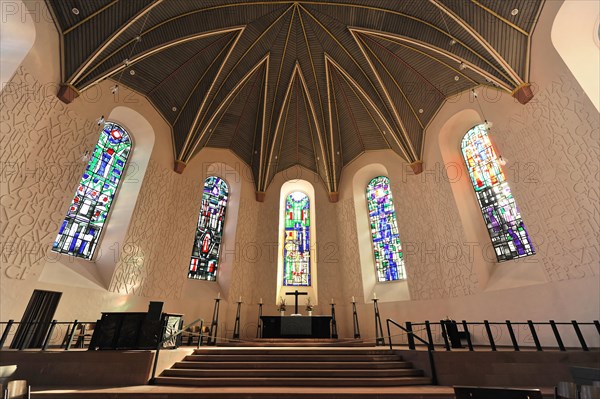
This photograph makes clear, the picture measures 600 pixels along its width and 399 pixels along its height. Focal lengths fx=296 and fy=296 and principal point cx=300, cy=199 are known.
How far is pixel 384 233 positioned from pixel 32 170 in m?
12.8

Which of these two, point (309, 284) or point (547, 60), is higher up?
point (547, 60)

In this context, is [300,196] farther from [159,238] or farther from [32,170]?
[32,170]

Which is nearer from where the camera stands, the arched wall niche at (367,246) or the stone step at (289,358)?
the stone step at (289,358)

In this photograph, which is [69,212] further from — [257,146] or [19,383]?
[257,146]

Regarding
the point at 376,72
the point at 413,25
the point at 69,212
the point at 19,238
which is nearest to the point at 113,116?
the point at 69,212

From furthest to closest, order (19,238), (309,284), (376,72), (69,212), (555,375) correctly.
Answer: (309,284), (376,72), (69,212), (19,238), (555,375)

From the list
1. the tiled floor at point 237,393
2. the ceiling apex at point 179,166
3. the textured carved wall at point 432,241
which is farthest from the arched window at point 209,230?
the textured carved wall at point 432,241

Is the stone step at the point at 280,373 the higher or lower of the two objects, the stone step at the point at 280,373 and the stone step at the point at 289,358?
the lower

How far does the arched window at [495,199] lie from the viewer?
991cm

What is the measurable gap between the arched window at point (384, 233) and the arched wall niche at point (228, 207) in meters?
6.56

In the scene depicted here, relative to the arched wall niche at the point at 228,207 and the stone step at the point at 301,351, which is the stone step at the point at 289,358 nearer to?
the stone step at the point at 301,351

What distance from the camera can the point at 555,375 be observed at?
5.92 metres

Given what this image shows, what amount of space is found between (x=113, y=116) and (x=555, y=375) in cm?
1513

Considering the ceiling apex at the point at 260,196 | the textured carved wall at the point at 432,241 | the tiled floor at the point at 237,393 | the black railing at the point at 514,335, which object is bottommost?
the tiled floor at the point at 237,393
